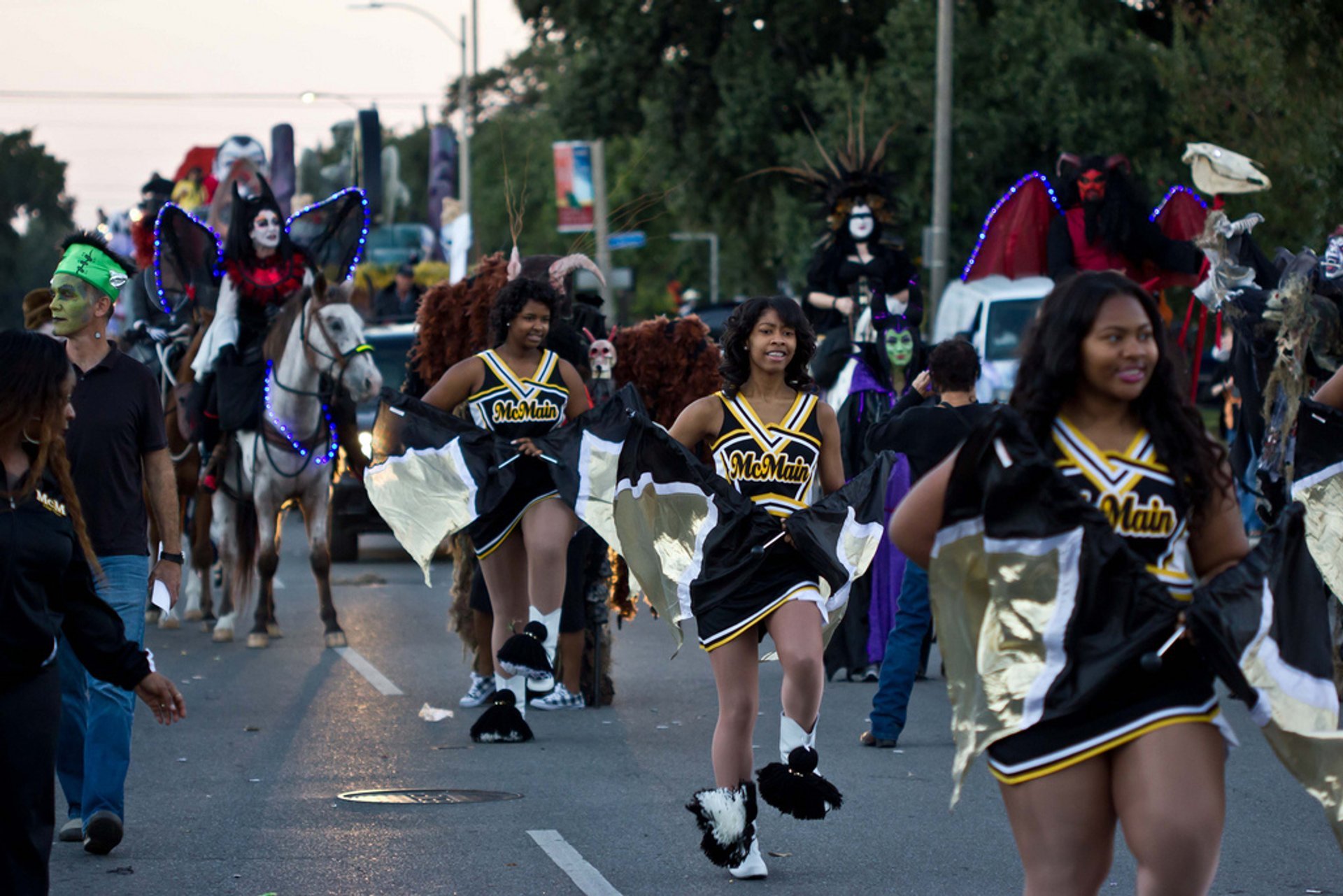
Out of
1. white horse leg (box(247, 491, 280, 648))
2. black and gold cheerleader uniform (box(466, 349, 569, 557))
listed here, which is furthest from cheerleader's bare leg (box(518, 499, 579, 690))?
white horse leg (box(247, 491, 280, 648))

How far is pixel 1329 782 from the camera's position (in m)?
3.96

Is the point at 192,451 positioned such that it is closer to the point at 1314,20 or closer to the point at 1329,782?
the point at 1314,20

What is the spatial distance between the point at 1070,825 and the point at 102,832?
158 inches

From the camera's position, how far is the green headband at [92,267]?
21.6ft

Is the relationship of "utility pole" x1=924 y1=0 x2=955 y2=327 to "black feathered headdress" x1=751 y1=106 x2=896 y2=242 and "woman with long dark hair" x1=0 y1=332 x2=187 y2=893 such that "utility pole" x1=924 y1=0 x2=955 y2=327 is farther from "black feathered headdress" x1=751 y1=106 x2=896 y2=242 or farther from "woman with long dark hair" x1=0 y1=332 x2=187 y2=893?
"woman with long dark hair" x1=0 y1=332 x2=187 y2=893

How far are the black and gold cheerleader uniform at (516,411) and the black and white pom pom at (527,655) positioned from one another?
704 mm

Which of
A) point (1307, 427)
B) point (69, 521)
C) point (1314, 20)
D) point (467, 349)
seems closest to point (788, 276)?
point (1314, 20)

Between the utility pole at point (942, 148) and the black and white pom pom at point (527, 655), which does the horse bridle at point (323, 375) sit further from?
the utility pole at point (942, 148)

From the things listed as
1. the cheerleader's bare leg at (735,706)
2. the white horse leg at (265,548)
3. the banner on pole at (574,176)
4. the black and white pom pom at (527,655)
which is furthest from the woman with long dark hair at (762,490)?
the banner on pole at (574,176)

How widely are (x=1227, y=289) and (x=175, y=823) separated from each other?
20.5 ft

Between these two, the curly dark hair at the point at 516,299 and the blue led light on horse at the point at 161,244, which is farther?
the blue led light on horse at the point at 161,244

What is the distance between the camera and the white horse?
1263cm

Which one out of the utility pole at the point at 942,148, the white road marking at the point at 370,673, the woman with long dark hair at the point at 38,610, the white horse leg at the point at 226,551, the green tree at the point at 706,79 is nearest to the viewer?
the woman with long dark hair at the point at 38,610

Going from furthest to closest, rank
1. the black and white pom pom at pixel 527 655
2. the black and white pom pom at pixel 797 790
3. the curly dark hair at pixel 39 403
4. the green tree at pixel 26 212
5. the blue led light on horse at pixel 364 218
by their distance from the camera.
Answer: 1. the green tree at pixel 26 212
2. the blue led light on horse at pixel 364 218
3. the black and white pom pom at pixel 527 655
4. the black and white pom pom at pixel 797 790
5. the curly dark hair at pixel 39 403
